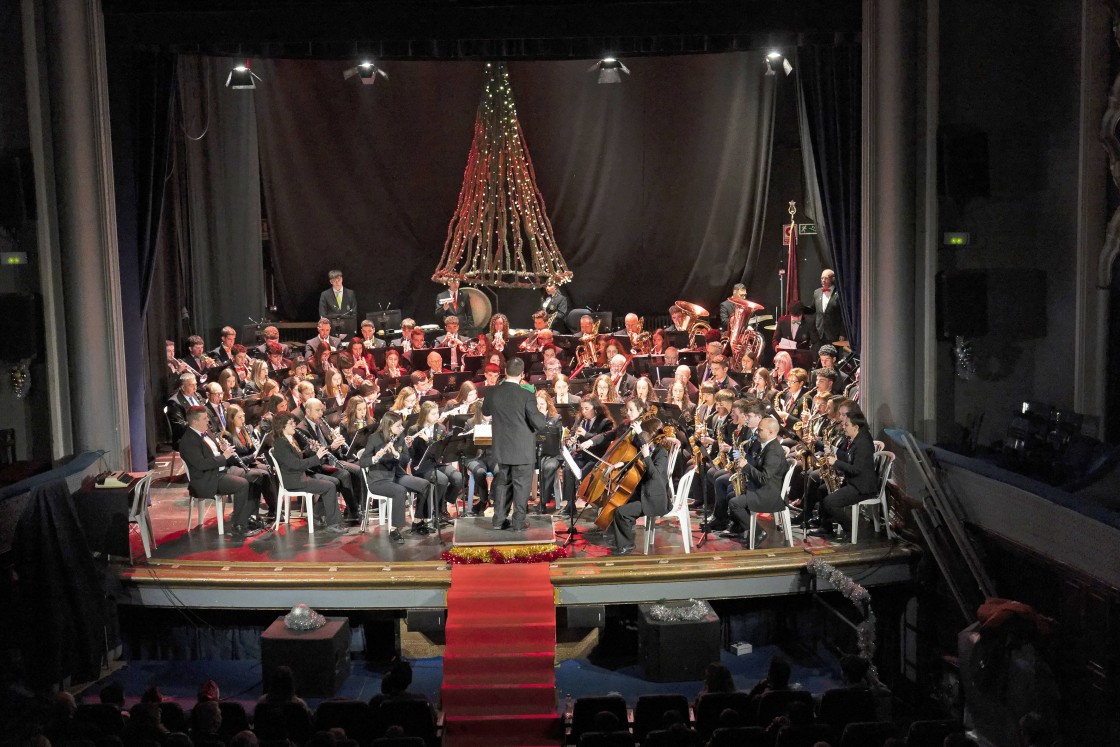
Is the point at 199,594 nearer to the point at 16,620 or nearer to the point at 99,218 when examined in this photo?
the point at 16,620

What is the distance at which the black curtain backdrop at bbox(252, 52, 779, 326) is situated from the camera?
16797 millimetres

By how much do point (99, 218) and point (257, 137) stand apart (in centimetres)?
651

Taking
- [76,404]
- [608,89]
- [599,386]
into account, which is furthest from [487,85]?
[76,404]

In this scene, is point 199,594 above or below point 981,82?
below

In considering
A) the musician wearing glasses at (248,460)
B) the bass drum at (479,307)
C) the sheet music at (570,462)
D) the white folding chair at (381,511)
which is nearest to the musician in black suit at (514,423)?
the sheet music at (570,462)

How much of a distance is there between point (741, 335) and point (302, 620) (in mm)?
7343

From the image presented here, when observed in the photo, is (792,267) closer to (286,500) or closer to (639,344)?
(639,344)

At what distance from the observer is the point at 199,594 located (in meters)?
9.02

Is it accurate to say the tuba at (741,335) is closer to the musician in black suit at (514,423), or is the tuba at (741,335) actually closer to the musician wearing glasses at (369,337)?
the musician wearing glasses at (369,337)

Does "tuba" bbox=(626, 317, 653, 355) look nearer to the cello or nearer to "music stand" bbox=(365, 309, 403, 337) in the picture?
"music stand" bbox=(365, 309, 403, 337)

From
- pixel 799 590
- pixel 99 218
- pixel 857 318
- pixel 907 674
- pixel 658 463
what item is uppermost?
pixel 99 218

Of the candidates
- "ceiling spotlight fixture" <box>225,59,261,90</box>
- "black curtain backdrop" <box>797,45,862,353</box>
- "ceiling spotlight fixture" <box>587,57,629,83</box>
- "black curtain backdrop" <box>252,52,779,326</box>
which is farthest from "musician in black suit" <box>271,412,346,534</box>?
"black curtain backdrop" <box>252,52,779,326</box>

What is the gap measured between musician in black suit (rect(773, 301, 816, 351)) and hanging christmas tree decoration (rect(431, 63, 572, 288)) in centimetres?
313

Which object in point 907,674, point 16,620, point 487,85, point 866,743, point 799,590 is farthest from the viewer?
point 487,85
